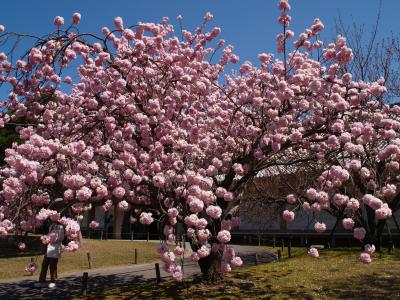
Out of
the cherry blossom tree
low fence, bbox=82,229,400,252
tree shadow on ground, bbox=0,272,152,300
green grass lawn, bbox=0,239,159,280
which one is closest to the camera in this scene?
the cherry blossom tree

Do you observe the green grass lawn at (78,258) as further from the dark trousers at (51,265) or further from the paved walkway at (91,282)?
the dark trousers at (51,265)

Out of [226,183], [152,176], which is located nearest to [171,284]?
[226,183]

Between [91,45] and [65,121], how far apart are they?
1.94 metres

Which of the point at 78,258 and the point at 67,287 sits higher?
the point at 78,258

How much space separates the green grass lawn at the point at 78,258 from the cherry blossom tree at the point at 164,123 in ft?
26.4

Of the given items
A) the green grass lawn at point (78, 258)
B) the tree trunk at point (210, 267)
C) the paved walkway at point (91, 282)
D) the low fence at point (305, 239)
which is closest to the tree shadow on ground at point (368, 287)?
the tree trunk at point (210, 267)

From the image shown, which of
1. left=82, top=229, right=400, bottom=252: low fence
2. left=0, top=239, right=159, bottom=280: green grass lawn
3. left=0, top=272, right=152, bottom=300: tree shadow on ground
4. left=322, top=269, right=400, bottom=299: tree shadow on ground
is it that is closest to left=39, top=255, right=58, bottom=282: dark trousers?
left=0, top=272, right=152, bottom=300: tree shadow on ground

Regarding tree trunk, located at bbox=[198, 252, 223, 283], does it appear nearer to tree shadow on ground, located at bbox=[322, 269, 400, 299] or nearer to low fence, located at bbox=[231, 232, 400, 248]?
tree shadow on ground, located at bbox=[322, 269, 400, 299]

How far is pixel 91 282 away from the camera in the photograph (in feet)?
46.3

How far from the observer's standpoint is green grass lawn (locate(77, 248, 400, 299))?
32.8ft

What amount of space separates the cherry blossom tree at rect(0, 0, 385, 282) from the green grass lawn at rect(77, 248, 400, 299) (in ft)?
2.70

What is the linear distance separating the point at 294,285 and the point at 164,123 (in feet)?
17.1

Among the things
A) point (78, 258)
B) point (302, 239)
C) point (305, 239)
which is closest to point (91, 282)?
point (78, 258)

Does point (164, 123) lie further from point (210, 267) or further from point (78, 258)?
point (78, 258)
